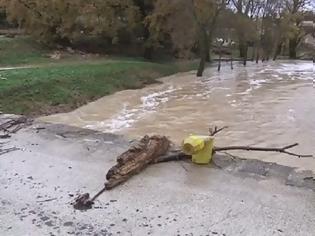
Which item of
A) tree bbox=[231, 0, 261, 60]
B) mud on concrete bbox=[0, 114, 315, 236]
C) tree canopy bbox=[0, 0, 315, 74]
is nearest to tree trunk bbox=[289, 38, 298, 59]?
tree bbox=[231, 0, 261, 60]

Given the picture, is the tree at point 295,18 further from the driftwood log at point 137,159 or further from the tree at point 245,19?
the driftwood log at point 137,159

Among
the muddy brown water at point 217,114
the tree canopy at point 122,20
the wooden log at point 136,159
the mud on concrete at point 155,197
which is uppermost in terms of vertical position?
A: the tree canopy at point 122,20

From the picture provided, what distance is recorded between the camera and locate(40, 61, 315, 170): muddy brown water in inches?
409

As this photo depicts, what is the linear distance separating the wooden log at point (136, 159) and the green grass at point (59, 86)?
18.7 feet

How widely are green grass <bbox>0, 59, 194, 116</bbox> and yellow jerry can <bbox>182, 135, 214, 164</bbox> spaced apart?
20.3 feet

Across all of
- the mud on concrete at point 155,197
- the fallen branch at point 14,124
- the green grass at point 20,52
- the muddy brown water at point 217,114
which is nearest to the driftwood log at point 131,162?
the mud on concrete at point 155,197

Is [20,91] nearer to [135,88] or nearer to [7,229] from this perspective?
[135,88]

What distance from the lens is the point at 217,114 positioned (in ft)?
44.7

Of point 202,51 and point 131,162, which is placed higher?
point 131,162

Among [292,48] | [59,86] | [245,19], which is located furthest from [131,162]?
[292,48]

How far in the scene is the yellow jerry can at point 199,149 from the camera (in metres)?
7.07

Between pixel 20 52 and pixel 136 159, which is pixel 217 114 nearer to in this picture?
pixel 136 159

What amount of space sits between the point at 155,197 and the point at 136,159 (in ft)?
3.72

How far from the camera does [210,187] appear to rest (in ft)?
20.4
